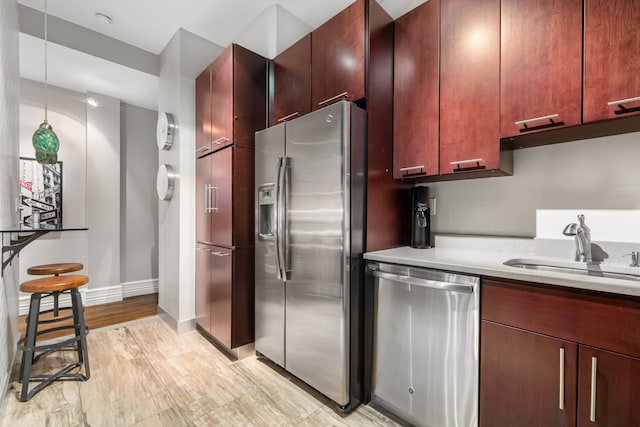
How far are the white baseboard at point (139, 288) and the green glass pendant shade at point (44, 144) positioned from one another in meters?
2.44

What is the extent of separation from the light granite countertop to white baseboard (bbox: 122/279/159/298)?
12.7ft

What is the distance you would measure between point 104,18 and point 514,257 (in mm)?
3949

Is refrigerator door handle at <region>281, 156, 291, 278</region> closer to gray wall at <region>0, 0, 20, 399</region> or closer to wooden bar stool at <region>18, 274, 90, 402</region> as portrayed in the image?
wooden bar stool at <region>18, 274, 90, 402</region>

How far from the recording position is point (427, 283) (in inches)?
57.5

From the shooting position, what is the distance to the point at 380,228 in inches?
73.9

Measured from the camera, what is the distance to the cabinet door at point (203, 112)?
2.72 meters

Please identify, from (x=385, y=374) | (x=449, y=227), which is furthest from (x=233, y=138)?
(x=385, y=374)

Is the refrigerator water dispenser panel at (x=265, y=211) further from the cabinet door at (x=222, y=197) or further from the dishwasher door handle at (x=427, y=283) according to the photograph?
the dishwasher door handle at (x=427, y=283)

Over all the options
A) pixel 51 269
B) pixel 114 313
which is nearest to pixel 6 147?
pixel 51 269

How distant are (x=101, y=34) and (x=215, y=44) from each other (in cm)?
112

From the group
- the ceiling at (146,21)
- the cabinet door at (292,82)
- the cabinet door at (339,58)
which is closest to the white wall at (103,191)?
the ceiling at (146,21)

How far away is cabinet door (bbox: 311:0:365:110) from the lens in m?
1.80

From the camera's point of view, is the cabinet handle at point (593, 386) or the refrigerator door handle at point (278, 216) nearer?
the cabinet handle at point (593, 386)

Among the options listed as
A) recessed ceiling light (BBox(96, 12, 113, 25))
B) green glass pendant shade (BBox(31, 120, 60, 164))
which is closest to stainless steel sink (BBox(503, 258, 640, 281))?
green glass pendant shade (BBox(31, 120, 60, 164))
